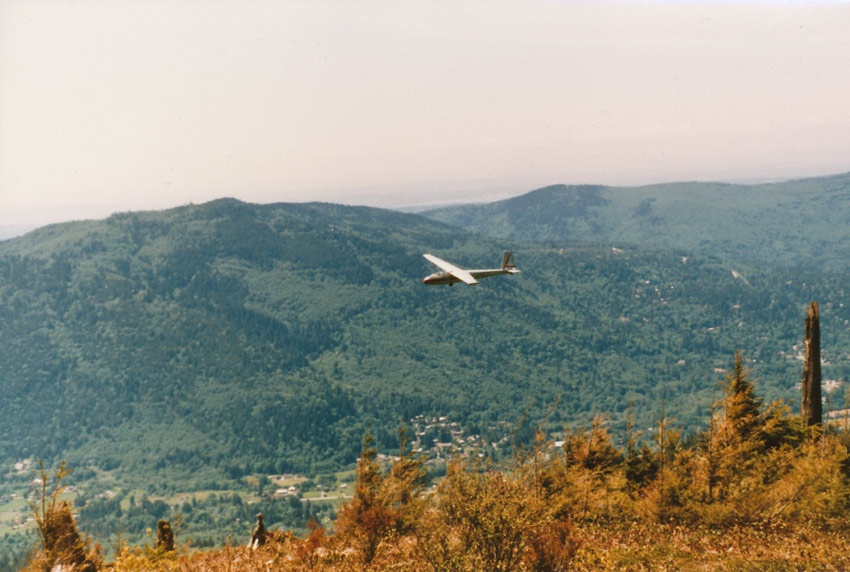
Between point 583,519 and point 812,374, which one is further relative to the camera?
point 812,374

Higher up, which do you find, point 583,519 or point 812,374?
point 812,374

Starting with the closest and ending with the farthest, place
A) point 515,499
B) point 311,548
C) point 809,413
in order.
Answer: point 515,499, point 311,548, point 809,413

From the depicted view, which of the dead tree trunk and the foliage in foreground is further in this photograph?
the dead tree trunk

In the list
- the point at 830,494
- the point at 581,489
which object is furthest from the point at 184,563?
the point at 830,494

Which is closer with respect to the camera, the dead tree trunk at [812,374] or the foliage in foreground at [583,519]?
the foliage in foreground at [583,519]

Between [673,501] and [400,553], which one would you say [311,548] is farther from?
[673,501]
